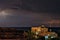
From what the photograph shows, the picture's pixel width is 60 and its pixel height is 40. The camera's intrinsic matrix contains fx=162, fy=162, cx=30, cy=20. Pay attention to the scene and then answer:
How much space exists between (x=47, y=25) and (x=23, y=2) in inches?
14.6

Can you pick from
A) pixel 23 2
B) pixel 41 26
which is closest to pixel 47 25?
pixel 41 26

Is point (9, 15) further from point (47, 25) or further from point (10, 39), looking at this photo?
point (47, 25)

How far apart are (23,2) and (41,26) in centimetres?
34

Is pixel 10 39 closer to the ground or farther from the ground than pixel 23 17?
closer to the ground

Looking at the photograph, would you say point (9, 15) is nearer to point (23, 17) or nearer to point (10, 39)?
point (23, 17)

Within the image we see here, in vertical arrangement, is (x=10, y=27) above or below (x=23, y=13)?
below

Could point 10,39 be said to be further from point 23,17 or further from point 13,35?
point 23,17

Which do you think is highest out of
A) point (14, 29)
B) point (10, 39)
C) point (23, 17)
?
point (23, 17)

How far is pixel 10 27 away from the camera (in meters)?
1.78

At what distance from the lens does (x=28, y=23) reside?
1761 mm

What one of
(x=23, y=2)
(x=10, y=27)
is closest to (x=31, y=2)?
(x=23, y=2)

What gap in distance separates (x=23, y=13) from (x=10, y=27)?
0.21m

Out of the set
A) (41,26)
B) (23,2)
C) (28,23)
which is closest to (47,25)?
(41,26)

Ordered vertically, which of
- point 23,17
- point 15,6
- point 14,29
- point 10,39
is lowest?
point 10,39
